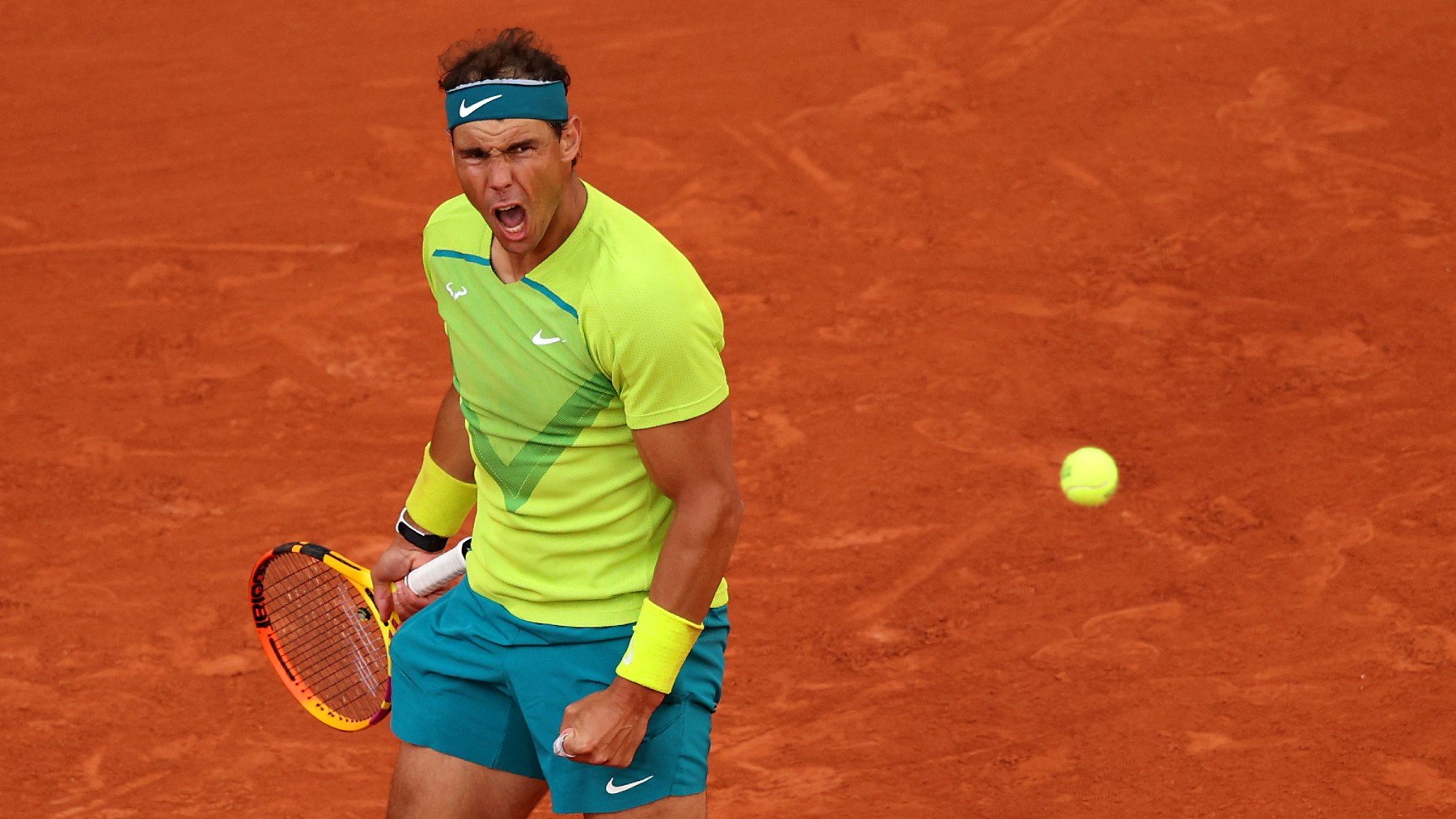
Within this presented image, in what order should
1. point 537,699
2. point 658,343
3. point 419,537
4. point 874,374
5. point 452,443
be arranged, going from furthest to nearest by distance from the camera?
point 874,374 → point 419,537 → point 452,443 → point 537,699 → point 658,343

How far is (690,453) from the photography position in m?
3.18

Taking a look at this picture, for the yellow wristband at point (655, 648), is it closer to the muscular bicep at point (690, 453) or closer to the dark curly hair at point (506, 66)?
the muscular bicep at point (690, 453)

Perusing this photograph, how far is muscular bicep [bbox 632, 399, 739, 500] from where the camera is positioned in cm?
316

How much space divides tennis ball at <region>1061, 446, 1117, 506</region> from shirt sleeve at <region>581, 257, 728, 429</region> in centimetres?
368

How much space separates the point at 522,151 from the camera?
3223mm

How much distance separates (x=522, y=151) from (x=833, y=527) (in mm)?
3532

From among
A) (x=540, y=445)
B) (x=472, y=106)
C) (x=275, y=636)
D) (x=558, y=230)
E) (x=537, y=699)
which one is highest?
(x=472, y=106)

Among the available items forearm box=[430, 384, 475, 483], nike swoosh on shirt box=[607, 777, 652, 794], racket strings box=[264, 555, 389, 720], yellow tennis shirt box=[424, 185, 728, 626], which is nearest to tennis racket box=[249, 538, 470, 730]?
racket strings box=[264, 555, 389, 720]

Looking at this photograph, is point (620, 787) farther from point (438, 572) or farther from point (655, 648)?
point (438, 572)

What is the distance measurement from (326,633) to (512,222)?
1734 millimetres

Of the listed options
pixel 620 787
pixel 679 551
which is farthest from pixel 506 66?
pixel 620 787

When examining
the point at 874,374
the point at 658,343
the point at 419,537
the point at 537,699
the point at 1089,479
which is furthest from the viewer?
the point at 874,374

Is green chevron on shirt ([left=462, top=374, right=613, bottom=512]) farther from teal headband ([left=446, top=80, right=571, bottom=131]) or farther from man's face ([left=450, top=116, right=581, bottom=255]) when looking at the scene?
teal headband ([left=446, top=80, right=571, bottom=131])

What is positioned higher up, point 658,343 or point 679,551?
point 658,343
